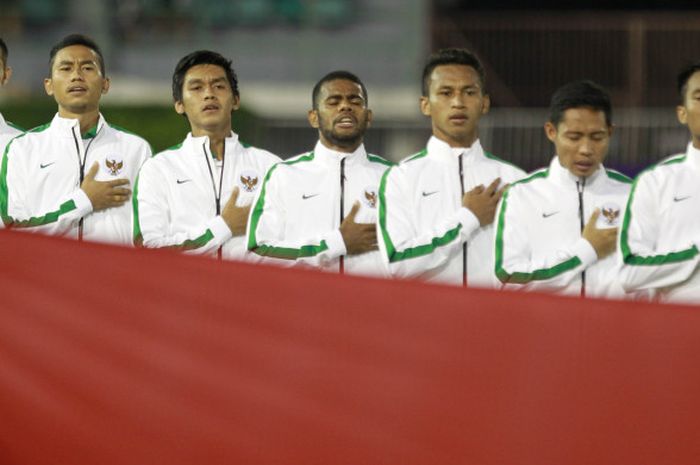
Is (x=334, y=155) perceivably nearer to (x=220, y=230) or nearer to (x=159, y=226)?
(x=220, y=230)

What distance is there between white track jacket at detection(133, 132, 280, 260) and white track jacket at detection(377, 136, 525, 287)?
2.11ft

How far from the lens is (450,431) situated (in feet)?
11.7

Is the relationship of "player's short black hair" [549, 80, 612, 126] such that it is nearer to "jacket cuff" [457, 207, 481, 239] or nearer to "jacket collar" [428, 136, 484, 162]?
"jacket collar" [428, 136, 484, 162]

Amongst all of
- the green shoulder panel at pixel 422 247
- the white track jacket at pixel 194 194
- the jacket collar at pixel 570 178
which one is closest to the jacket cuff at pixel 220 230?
the white track jacket at pixel 194 194

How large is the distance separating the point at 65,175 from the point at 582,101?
226 centimetres

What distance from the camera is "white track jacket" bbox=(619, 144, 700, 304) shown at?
543 centimetres

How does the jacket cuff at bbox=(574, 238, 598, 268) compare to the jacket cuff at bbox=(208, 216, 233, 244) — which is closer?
the jacket cuff at bbox=(574, 238, 598, 268)

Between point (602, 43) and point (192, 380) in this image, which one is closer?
point (192, 380)

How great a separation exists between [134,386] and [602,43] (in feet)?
39.7

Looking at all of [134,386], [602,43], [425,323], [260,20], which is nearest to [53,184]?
[134,386]

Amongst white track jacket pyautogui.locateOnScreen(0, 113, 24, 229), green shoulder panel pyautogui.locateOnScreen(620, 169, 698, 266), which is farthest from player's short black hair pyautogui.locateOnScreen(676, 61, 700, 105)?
white track jacket pyautogui.locateOnScreen(0, 113, 24, 229)

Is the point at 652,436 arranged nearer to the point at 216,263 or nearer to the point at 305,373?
the point at 305,373

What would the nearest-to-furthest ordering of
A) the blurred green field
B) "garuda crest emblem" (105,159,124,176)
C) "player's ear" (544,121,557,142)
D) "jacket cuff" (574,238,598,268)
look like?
"jacket cuff" (574,238,598,268)
"player's ear" (544,121,557,142)
"garuda crest emblem" (105,159,124,176)
the blurred green field

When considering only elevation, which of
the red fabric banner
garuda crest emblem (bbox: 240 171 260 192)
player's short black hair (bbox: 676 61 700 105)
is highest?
player's short black hair (bbox: 676 61 700 105)
